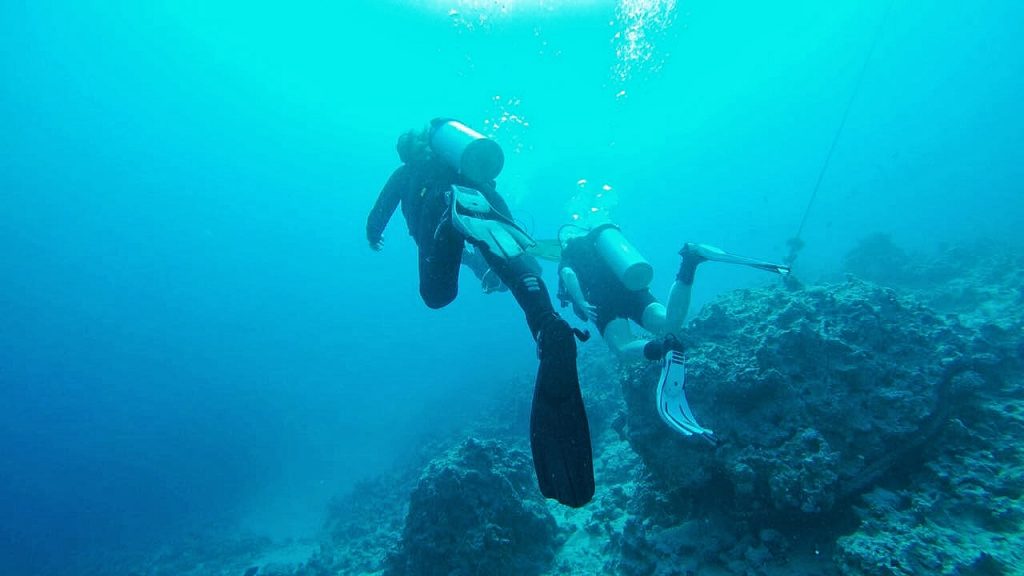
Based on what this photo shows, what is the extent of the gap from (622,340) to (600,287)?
861mm

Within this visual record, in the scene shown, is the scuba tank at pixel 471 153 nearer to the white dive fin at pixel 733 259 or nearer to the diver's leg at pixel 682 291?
the diver's leg at pixel 682 291

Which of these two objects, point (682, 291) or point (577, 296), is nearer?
point (682, 291)

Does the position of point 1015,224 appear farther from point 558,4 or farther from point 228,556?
point 228,556

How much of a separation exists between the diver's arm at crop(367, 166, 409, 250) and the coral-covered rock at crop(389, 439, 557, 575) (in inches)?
137

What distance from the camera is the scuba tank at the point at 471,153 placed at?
418 cm

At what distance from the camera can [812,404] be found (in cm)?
450

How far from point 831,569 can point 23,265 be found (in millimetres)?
144738

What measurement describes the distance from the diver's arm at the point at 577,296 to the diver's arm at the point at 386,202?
2654 mm

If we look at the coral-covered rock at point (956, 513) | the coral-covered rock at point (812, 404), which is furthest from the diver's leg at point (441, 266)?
the coral-covered rock at point (956, 513)

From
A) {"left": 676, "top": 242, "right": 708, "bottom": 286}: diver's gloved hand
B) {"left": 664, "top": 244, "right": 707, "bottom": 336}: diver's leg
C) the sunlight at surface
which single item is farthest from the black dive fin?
the sunlight at surface

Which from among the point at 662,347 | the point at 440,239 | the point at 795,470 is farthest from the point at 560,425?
the point at 795,470

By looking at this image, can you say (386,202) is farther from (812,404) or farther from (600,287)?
(812,404)

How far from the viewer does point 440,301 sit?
421cm

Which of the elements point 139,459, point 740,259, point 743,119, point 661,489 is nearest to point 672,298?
point 740,259
